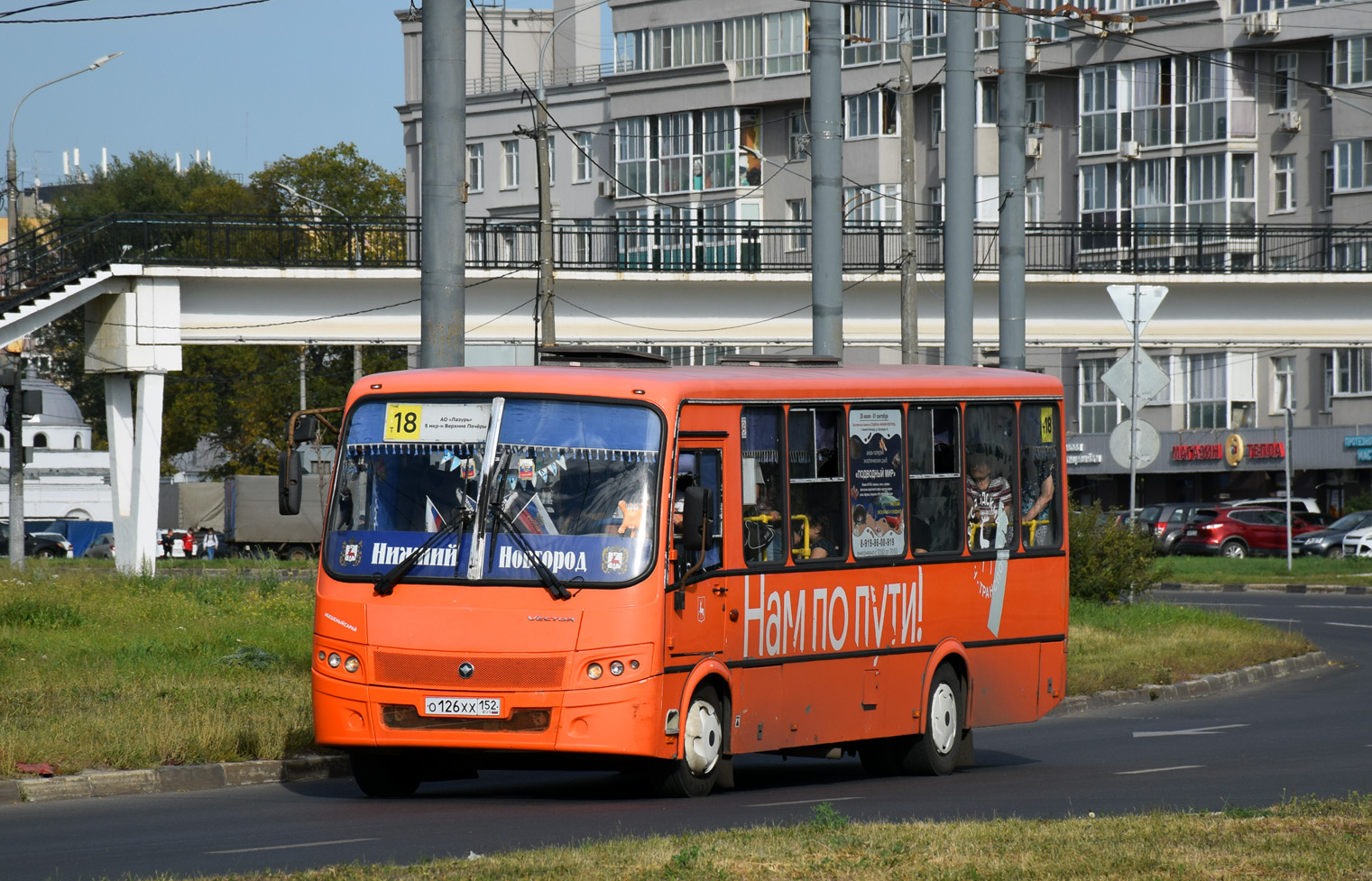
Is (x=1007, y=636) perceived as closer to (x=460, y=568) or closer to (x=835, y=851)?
(x=460, y=568)

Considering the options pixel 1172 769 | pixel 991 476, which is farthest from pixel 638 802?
pixel 991 476

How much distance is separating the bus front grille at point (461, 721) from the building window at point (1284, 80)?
197 feet

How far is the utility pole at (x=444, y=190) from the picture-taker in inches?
571

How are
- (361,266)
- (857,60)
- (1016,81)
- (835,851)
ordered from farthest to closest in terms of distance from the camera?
(857,60) → (361,266) → (1016,81) → (835,851)

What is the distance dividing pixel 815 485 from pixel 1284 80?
58.6 metres

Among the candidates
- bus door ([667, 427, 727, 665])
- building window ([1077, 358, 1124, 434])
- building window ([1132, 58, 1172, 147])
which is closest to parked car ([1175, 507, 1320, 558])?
building window ([1077, 358, 1124, 434])

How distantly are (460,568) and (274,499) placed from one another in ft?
175

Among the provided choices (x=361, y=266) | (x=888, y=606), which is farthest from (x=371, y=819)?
(x=361, y=266)

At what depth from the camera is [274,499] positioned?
63906 mm

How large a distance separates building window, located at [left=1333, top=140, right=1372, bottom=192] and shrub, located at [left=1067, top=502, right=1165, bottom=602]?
134 feet

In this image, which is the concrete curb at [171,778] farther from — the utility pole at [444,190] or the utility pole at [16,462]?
the utility pole at [16,462]

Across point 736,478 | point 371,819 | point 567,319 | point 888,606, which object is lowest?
point 371,819

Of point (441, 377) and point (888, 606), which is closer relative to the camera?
point (441, 377)

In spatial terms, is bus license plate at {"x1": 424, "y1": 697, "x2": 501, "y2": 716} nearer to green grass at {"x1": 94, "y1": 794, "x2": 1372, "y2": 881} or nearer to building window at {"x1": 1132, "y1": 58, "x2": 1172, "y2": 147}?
green grass at {"x1": 94, "y1": 794, "x2": 1372, "y2": 881}
